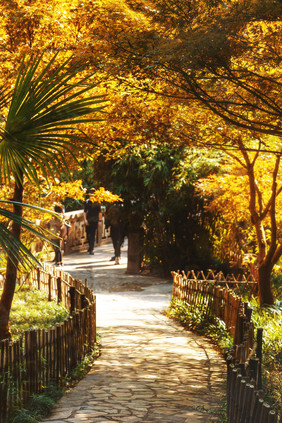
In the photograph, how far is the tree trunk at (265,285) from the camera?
1231 cm

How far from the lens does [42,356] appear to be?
6.84 m

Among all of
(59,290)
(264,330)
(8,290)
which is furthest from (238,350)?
(59,290)

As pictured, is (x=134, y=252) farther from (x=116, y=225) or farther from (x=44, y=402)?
(x=44, y=402)

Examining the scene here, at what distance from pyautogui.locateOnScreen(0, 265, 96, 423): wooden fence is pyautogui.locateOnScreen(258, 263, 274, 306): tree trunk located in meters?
4.04

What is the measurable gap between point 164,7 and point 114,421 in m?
4.58

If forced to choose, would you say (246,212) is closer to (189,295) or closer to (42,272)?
(189,295)

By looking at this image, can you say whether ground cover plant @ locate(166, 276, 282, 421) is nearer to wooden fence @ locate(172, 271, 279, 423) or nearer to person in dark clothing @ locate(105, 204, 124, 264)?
wooden fence @ locate(172, 271, 279, 423)

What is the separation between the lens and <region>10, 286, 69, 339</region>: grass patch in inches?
420

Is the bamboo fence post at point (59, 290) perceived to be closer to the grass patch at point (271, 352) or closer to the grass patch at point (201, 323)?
the grass patch at point (201, 323)

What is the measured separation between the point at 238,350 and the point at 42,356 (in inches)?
85.4

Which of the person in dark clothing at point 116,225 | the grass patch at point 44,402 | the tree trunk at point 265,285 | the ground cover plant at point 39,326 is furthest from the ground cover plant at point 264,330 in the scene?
the person in dark clothing at point 116,225

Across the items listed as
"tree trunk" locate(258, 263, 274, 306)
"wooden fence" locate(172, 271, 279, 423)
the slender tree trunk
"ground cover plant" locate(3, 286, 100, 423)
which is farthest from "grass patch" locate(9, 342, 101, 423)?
"tree trunk" locate(258, 263, 274, 306)

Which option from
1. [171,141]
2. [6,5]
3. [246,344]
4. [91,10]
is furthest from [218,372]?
[6,5]

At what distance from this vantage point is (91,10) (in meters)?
8.73
